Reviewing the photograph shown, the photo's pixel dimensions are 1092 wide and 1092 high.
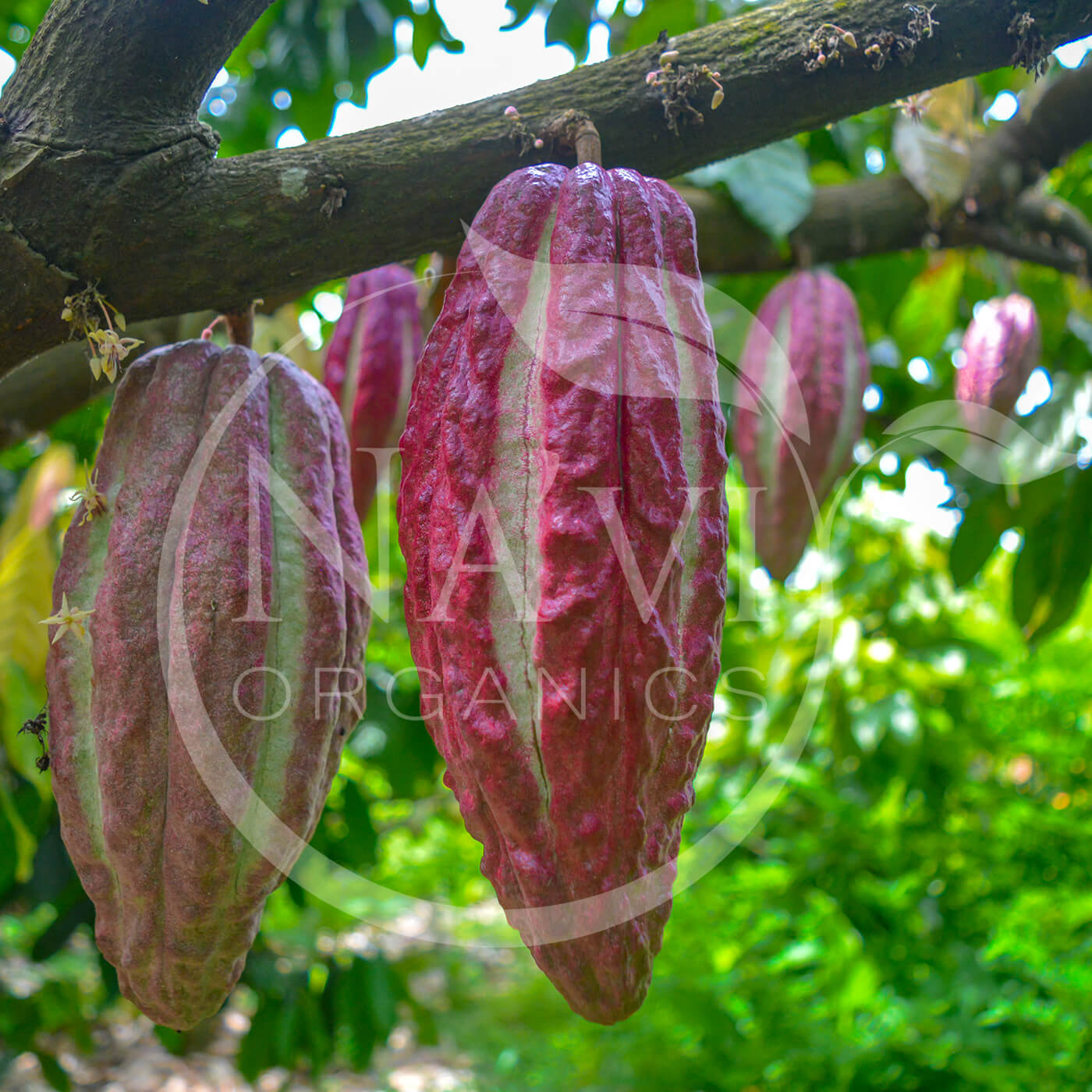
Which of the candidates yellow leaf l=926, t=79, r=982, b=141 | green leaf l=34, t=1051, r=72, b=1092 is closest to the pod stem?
yellow leaf l=926, t=79, r=982, b=141

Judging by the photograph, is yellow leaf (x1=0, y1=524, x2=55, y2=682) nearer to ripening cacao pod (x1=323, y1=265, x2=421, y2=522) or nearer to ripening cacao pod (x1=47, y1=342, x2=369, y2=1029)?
ripening cacao pod (x1=323, y1=265, x2=421, y2=522)

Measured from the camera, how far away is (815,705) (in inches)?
96.7

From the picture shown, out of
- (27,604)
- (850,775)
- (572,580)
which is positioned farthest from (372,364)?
(850,775)

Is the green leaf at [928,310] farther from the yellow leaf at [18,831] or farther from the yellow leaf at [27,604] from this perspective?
the yellow leaf at [18,831]

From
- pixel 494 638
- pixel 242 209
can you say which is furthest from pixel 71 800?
pixel 242 209

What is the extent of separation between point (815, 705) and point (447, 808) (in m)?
2.00

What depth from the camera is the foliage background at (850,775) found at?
1.92 m

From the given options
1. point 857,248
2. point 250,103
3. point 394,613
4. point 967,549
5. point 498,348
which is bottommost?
point 394,613

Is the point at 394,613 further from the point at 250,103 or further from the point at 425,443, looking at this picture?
the point at 425,443

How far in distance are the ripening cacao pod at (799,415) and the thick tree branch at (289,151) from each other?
64 cm

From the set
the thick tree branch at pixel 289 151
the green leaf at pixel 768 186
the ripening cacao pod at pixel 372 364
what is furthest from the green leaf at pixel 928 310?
the thick tree branch at pixel 289 151

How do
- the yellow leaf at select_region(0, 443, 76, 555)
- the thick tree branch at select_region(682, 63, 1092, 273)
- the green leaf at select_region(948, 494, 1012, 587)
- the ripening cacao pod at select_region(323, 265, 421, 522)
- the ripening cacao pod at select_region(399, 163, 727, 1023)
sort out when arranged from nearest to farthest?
1. the ripening cacao pod at select_region(399, 163, 727, 1023)
2. the ripening cacao pod at select_region(323, 265, 421, 522)
3. the yellow leaf at select_region(0, 443, 76, 555)
4. the thick tree branch at select_region(682, 63, 1092, 273)
5. the green leaf at select_region(948, 494, 1012, 587)

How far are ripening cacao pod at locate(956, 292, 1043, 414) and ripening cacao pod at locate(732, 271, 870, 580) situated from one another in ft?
1.42

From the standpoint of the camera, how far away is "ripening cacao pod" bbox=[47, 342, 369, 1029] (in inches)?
27.5
